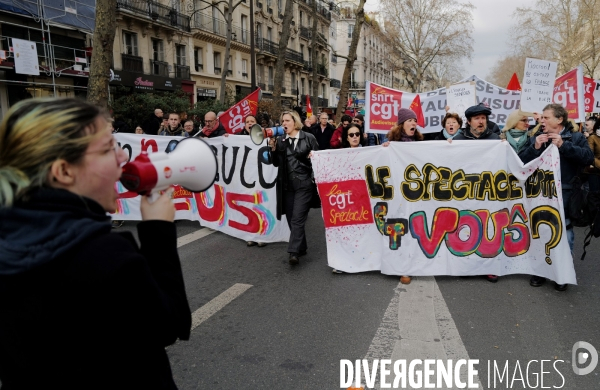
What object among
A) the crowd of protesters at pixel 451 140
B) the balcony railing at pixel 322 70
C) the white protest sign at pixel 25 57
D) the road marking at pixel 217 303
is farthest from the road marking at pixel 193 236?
the balcony railing at pixel 322 70

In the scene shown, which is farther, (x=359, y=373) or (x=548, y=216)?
(x=548, y=216)

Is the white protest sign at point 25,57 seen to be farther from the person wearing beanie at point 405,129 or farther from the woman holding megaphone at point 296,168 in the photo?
the person wearing beanie at point 405,129

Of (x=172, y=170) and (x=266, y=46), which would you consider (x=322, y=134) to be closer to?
(x=172, y=170)

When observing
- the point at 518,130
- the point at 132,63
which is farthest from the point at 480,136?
the point at 132,63

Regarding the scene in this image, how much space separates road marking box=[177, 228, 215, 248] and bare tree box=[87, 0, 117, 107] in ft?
14.3

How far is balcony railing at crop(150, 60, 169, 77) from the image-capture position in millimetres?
28250

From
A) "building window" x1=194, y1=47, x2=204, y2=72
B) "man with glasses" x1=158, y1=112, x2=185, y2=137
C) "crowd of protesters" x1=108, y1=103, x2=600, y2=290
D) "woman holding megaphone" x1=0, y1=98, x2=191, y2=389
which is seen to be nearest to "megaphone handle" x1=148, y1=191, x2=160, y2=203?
"woman holding megaphone" x1=0, y1=98, x2=191, y2=389

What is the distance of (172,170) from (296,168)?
4.45 m

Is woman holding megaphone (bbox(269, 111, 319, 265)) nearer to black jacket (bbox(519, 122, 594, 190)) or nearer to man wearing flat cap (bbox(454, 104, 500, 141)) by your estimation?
man wearing flat cap (bbox(454, 104, 500, 141))

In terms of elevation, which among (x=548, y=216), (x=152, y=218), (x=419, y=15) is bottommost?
(x=548, y=216)

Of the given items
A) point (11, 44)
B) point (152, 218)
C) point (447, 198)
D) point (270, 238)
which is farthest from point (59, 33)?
point (152, 218)

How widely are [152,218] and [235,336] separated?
2623 mm

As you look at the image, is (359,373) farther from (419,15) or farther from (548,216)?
(419,15)

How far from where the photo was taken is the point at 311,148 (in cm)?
582
